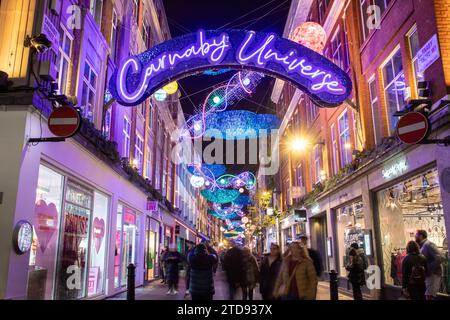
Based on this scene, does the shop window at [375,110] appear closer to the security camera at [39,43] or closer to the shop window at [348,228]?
the shop window at [348,228]

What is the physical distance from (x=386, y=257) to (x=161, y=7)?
22785 mm

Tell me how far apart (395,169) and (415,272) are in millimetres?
4130

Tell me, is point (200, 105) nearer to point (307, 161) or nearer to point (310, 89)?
point (310, 89)

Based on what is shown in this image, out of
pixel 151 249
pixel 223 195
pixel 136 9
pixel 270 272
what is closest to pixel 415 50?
pixel 270 272

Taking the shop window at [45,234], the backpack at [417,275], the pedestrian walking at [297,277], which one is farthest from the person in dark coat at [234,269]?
the shop window at [45,234]

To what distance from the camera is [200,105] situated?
18312mm

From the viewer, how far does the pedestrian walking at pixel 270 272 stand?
8.99m

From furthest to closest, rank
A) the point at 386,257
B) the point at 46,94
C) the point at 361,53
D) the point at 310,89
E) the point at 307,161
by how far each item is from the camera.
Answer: the point at 307,161
the point at 361,53
the point at 386,257
the point at 310,89
the point at 46,94

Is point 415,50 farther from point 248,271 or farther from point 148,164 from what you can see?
Answer: point 148,164

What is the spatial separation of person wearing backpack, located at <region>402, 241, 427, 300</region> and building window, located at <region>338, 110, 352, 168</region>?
28.8 feet
